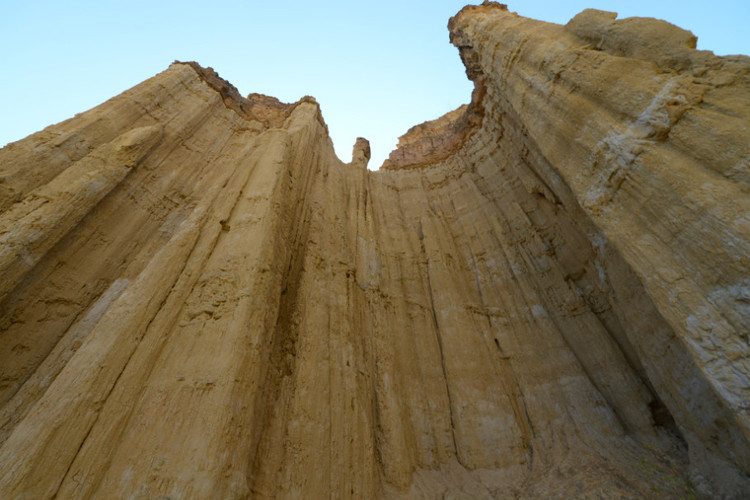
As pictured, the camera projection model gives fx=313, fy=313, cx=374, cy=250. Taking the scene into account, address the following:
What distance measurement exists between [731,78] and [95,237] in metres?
13.9

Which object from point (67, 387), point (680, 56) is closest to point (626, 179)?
point (680, 56)

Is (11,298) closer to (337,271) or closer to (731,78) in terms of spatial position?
(337,271)

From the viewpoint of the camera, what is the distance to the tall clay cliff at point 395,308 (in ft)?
15.6

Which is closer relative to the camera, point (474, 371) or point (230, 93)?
point (474, 371)

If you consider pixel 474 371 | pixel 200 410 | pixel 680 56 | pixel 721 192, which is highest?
pixel 680 56

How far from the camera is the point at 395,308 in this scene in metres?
10.8

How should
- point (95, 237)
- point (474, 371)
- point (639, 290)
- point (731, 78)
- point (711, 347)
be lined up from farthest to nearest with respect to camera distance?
point (474, 371) < point (95, 237) < point (639, 290) < point (731, 78) < point (711, 347)

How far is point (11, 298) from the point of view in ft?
20.7

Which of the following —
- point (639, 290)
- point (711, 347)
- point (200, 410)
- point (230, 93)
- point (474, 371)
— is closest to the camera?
point (711, 347)

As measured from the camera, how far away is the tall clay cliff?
476cm

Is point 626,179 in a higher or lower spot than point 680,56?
lower

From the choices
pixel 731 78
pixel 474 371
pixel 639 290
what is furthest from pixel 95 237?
pixel 731 78

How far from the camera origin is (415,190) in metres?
16.3

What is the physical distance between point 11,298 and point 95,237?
2.14 meters
